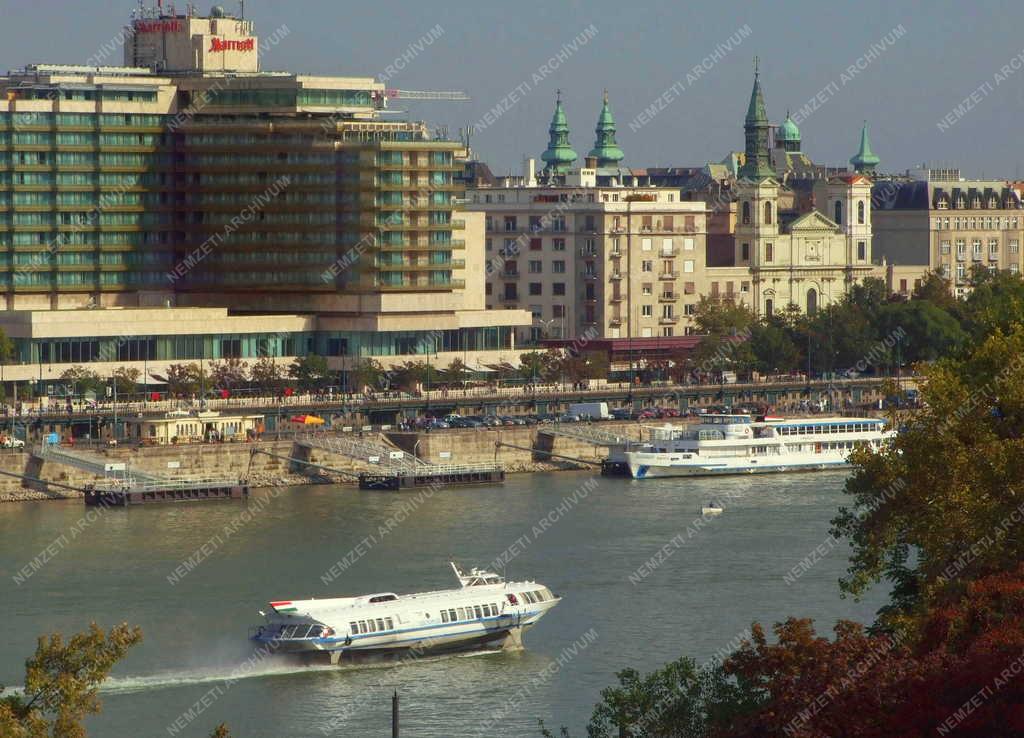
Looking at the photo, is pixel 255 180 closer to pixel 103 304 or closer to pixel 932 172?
pixel 103 304

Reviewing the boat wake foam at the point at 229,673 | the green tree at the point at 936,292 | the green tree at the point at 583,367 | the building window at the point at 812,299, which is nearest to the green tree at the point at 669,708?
the boat wake foam at the point at 229,673

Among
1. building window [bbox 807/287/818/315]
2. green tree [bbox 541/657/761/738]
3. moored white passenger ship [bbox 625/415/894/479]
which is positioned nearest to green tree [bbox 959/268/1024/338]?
moored white passenger ship [bbox 625/415/894/479]

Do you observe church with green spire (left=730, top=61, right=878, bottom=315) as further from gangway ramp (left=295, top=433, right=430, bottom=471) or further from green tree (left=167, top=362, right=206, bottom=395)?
gangway ramp (left=295, top=433, right=430, bottom=471)

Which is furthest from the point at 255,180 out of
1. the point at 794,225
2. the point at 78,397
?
the point at 794,225

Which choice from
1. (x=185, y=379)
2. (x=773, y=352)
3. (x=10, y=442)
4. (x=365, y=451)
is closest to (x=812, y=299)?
(x=773, y=352)

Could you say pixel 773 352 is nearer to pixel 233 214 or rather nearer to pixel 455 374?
pixel 455 374

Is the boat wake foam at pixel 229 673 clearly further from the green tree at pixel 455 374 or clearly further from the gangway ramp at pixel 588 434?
the green tree at pixel 455 374
